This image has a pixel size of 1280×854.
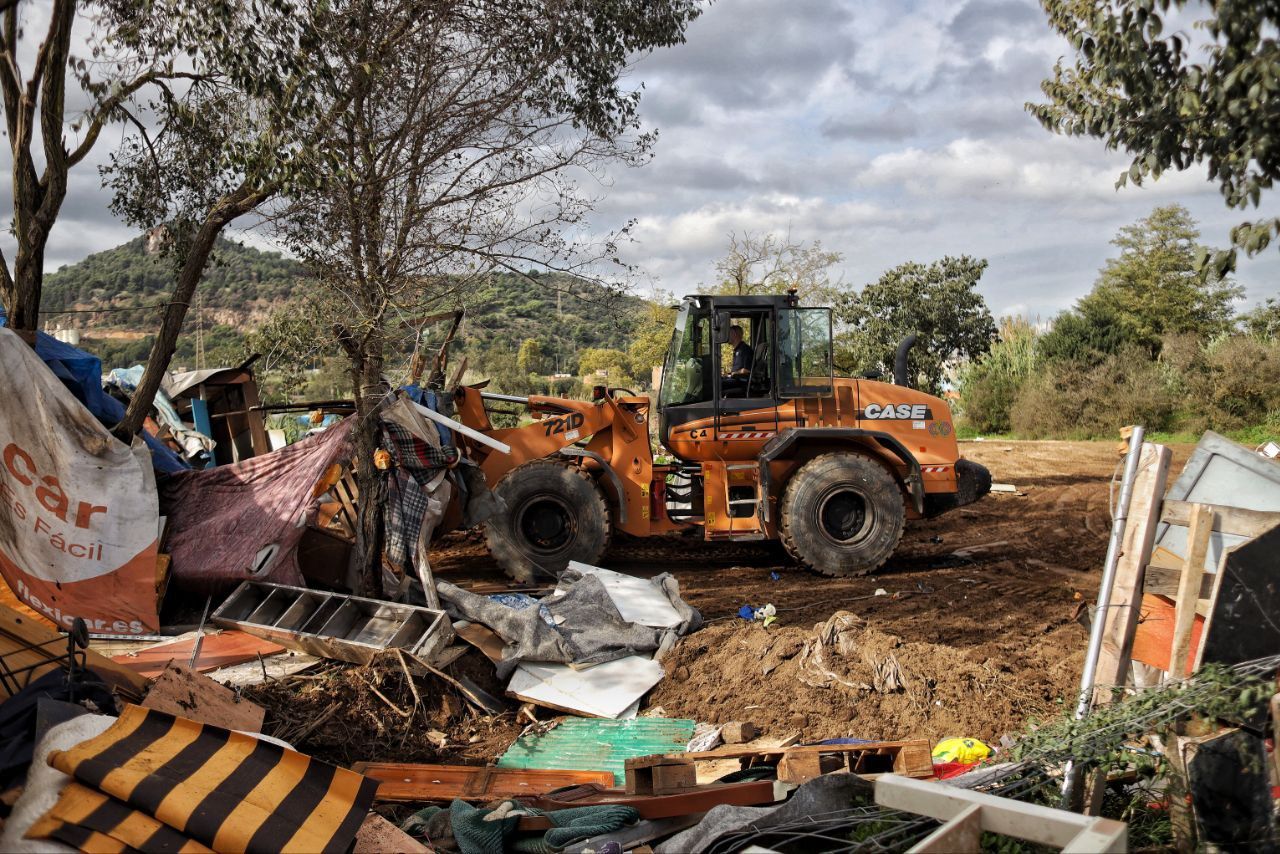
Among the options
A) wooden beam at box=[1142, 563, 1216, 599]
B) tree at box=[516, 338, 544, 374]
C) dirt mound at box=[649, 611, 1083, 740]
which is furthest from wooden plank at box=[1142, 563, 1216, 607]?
tree at box=[516, 338, 544, 374]

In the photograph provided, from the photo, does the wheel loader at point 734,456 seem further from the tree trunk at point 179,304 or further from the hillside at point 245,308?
the tree trunk at point 179,304

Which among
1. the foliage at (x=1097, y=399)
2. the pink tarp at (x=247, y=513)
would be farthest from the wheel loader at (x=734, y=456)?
the foliage at (x=1097, y=399)

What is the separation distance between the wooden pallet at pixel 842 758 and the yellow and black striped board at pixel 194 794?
2.07m

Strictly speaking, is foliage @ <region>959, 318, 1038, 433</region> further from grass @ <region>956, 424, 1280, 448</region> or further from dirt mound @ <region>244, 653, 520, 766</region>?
dirt mound @ <region>244, 653, 520, 766</region>

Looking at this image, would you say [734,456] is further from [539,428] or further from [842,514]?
[539,428]

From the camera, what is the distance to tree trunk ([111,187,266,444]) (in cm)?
758

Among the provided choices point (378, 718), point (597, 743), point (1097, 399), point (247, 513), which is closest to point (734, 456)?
point (597, 743)

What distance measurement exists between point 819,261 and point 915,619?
20486mm

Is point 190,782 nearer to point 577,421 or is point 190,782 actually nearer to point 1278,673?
point 1278,673

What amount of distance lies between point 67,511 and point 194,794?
506cm

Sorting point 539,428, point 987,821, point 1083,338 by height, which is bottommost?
point 987,821

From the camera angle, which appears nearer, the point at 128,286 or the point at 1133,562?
the point at 1133,562

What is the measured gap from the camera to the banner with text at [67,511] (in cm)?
697

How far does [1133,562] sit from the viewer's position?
160 inches
